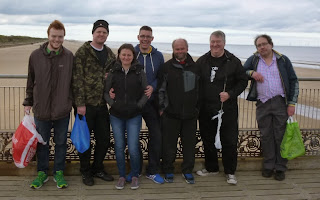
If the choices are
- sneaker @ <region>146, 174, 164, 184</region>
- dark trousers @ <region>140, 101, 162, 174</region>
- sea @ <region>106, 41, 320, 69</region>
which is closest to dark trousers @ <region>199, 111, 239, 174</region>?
dark trousers @ <region>140, 101, 162, 174</region>

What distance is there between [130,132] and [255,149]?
192cm

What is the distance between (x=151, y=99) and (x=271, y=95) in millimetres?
1565

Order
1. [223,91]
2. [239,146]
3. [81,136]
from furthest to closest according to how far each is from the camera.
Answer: [239,146] → [223,91] → [81,136]

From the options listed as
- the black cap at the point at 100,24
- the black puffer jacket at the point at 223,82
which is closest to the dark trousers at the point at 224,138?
the black puffer jacket at the point at 223,82

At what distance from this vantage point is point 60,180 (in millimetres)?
4043

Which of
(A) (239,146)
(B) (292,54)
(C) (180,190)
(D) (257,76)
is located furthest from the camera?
(B) (292,54)

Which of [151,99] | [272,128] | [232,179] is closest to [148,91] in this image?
[151,99]

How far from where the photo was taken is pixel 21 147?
3930mm

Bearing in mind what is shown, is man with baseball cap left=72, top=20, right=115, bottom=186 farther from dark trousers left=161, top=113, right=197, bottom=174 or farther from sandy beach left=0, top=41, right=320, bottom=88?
sandy beach left=0, top=41, right=320, bottom=88

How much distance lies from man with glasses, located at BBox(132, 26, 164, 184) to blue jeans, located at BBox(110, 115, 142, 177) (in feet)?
0.63

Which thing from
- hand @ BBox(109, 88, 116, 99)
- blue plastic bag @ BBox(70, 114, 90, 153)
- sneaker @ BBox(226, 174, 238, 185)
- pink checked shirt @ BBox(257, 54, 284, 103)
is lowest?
sneaker @ BBox(226, 174, 238, 185)

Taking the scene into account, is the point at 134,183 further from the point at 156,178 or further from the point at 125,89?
the point at 125,89

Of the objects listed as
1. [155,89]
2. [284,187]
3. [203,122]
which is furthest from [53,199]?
[284,187]

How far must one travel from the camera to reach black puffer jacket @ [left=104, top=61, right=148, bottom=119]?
3926mm
